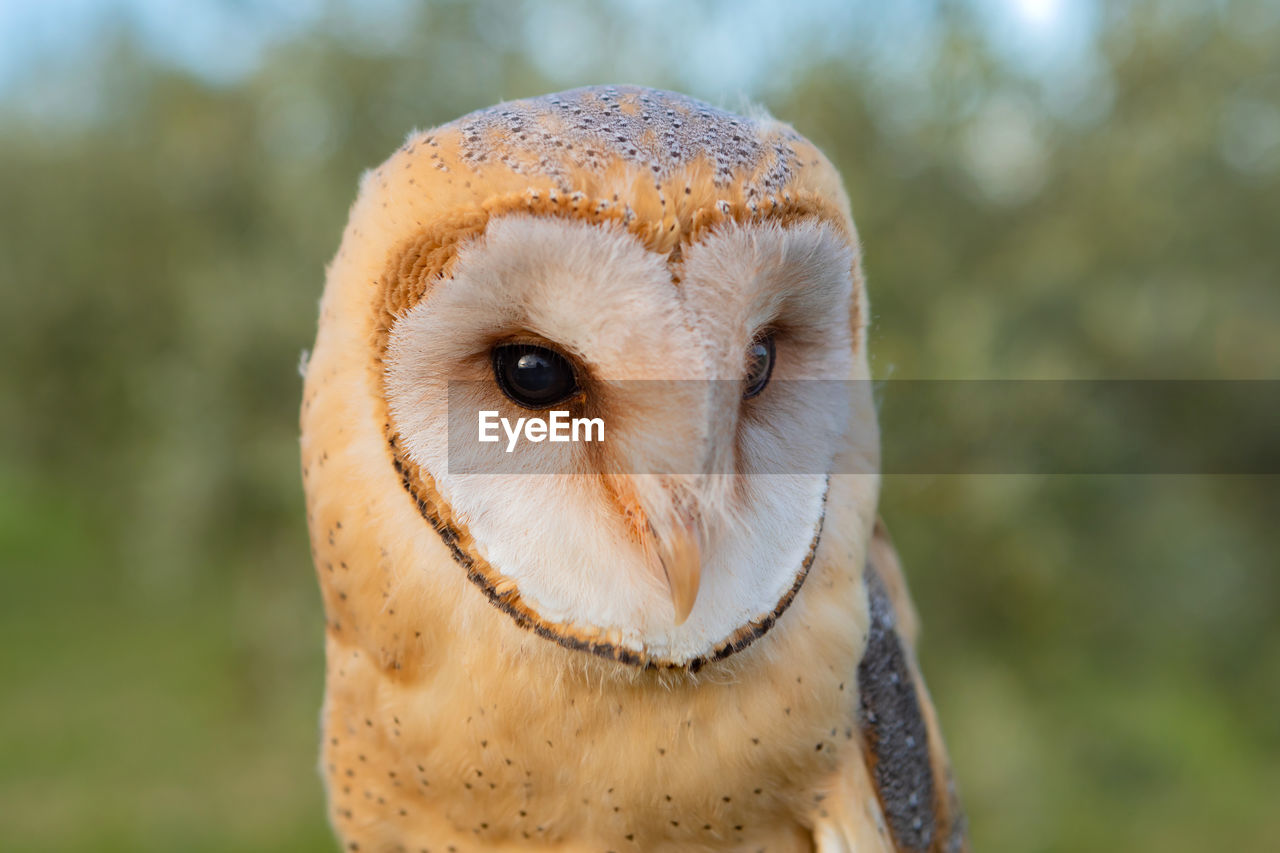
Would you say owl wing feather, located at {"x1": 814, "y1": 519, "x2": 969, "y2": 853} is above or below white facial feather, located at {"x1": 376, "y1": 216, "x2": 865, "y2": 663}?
below

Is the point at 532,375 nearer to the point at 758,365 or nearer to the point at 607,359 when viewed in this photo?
the point at 607,359

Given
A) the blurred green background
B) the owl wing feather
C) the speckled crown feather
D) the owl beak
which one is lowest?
the owl wing feather

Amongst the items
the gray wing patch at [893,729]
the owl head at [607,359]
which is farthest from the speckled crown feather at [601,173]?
the gray wing patch at [893,729]

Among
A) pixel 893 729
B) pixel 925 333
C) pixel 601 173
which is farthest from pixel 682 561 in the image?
pixel 925 333

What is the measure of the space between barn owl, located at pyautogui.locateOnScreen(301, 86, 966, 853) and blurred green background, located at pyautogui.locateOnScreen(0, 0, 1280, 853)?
225 centimetres

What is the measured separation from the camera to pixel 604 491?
2.55 ft

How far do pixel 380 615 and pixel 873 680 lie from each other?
548 millimetres

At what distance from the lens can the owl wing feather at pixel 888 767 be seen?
952mm

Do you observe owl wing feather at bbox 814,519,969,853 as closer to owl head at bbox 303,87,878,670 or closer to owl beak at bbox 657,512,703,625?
owl head at bbox 303,87,878,670

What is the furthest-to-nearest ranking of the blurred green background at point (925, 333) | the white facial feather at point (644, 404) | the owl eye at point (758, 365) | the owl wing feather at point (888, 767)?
1. the blurred green background at point (925, 333)
2. the owl wing feather at point (888, 767)
3. the owl eye at point (758, 365)
4. the white facial feather at point (644, 404)

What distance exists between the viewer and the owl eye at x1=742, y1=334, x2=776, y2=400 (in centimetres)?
80

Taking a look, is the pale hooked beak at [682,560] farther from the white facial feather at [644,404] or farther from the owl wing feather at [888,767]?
the owl wing feather at [888,767]

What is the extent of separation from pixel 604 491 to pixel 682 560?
96mm

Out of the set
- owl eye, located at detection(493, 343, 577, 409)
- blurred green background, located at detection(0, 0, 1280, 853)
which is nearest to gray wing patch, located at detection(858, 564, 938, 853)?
owl eye, located at detection(493, 343, 577, 409)
